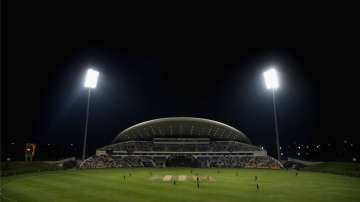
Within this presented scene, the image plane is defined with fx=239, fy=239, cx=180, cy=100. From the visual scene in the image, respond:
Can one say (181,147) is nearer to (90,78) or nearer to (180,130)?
(180,130)

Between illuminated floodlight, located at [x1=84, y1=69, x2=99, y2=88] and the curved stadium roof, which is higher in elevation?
illuminated floodlight, located at [x1=84, y1=69, x2=99, y2=88]

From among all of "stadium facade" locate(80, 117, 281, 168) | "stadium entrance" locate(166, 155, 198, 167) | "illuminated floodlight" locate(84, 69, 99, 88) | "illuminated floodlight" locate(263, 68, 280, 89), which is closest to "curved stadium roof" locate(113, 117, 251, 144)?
"stadium facade" locate(80, 117, 281, 168)

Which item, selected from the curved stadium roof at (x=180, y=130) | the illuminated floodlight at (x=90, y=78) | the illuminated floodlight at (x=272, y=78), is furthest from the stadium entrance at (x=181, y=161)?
the illuminated floodlight at (x=272, y=78)

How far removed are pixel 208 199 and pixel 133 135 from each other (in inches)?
3769

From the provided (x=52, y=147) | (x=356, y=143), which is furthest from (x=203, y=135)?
(x=52, y=147)

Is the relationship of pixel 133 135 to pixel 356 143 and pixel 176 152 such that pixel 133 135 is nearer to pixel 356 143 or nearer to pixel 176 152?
pixel 176 152

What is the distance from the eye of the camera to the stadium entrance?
325 feet

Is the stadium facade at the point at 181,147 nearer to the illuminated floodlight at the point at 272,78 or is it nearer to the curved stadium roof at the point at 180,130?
the curved stadium roof at the point at 180,130

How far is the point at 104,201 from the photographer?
21.3 m

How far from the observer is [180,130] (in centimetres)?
10950

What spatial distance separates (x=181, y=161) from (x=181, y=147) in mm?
7609

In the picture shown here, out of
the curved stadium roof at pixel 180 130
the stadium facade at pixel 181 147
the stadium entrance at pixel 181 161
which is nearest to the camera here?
the stadium facade at pixel 181 147

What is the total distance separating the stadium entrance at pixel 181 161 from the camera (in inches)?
3898

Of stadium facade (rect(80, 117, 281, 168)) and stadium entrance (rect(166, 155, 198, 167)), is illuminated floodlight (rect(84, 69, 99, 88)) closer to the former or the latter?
stadium facade (rect(80, 117, 281, 168))
